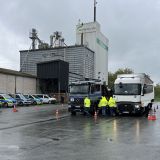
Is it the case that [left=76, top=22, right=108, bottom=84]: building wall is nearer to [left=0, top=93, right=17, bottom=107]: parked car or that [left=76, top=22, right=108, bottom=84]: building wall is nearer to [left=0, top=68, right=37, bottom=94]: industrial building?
[left=0, top=68, right=37, bottom=94]: industrial building

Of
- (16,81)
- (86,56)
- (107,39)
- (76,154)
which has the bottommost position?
(76,154)

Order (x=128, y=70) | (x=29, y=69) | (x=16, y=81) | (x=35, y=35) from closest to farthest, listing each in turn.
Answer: (x=16, y=81) → (x=29, y=69) → (x=35, y=35) → (x=128, y=70)

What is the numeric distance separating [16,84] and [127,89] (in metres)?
32.0

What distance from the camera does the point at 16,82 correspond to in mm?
57125

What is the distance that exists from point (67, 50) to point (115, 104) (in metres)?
43.5

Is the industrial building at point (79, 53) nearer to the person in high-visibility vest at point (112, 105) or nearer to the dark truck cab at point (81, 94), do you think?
the dark truck cab at point (81, 94)

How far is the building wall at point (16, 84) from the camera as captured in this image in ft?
175

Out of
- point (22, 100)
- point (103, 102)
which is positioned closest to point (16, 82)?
point (22, 100)

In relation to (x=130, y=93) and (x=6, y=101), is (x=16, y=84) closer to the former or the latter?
(x=6, y=101)

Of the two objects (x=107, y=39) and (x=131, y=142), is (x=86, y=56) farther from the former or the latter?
(x=131, y=142)

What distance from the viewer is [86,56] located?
68.4m

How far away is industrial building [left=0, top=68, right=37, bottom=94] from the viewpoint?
53375mm

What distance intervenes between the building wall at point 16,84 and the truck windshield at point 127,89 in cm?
2794

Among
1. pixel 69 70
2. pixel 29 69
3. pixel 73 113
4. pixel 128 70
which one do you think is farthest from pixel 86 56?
pixel 128 70
